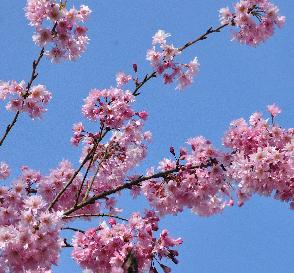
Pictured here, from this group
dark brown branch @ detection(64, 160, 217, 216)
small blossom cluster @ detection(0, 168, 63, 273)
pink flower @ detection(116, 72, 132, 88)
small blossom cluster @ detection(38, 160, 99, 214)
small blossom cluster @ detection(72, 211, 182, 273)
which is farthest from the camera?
pink flower @ detection(116, 72, 132, 88)

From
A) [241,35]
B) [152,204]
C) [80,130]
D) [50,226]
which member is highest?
[241,35]

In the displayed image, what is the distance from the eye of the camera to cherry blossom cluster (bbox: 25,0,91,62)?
320 inches

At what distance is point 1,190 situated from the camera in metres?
8.29

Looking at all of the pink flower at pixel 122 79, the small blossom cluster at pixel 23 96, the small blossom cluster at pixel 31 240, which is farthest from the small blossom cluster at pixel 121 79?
the small blossom cluster at pixel 31 240

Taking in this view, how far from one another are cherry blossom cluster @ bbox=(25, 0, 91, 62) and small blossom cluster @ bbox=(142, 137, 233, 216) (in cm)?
227

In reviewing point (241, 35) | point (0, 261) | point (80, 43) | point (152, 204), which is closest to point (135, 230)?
point (152, 204)

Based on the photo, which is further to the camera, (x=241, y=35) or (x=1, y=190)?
(x=241, y=35)

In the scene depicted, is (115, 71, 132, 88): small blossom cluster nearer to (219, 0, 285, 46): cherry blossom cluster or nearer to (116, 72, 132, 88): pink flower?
(116, 72, 132, 88): pink flower

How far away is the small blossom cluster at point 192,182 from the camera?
25.9 ft

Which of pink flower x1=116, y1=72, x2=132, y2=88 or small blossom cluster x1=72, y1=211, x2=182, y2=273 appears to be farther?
pink flower x1=116, y1=72, x2=132, y2=88

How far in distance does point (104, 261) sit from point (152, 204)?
141 centimetres

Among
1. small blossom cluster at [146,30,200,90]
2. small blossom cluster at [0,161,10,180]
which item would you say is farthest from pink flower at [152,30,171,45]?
small blossom cluster at [0,161,10,180]

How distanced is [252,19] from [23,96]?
13.4 feet

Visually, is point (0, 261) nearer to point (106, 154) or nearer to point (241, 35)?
point (106, 154)
